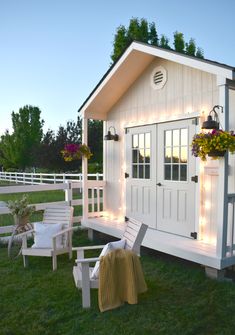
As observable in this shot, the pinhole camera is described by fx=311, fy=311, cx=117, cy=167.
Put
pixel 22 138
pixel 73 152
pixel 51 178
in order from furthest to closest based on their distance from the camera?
pixel 22 138 < pixel 51 178 < pixel 73 152

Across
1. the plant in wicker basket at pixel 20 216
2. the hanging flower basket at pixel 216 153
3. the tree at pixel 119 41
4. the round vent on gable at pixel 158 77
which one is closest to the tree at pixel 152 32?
the tree at pixel 119 41

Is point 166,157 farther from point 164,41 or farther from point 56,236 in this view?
point 164,41

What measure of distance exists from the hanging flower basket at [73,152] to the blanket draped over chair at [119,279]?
3.21 metres

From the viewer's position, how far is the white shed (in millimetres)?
4531

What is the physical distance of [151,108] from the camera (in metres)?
6.27

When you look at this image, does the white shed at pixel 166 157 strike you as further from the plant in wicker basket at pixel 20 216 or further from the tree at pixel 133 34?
the tree at pixel 133 34

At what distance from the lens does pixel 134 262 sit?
3.85 m

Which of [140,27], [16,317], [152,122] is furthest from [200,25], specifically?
[16,317]

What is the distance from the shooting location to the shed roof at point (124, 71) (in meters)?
4.95

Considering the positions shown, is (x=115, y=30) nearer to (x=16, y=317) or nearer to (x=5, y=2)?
(x=5, y=2)

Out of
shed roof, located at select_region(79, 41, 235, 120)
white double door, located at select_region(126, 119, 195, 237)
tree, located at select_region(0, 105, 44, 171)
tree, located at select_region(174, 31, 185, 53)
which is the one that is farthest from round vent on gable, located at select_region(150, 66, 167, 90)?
tree, located at select_region(0, 105, 44, 171)

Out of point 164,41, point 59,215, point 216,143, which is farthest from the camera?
point 164,41

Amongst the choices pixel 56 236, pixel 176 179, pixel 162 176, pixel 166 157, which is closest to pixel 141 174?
pixel 162 176

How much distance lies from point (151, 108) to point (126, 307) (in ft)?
12.7
